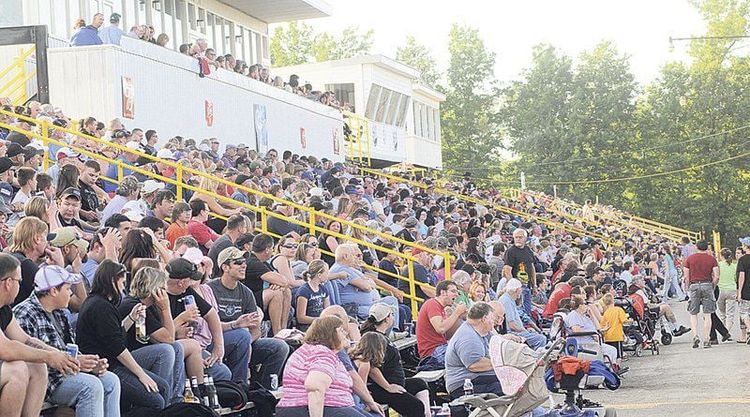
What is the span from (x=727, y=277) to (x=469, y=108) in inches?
2478

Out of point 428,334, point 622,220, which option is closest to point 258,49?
point 428,334

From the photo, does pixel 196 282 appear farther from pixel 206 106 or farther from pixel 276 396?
pixel 206 106

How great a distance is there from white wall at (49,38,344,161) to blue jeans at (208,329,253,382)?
12.4 meters

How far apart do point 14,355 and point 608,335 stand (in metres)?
12.9

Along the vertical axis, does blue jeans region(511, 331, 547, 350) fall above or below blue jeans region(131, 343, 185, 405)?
below

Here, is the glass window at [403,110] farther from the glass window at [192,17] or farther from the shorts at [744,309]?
the shorts at [744,309]

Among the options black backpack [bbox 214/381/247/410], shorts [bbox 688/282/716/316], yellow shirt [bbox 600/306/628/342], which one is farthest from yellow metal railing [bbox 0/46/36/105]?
black backpack [bbox 214/381/247/410]

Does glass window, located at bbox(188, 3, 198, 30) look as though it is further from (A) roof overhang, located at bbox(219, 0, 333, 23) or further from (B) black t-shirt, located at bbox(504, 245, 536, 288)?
(B) black t-shirt, located at bbox(504, 245, 536, 288)

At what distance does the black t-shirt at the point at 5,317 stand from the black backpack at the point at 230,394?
263cm

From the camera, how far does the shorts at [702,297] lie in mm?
21641

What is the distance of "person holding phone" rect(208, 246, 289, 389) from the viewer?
432 inches

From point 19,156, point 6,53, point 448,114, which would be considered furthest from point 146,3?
point 448,114

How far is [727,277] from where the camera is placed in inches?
896

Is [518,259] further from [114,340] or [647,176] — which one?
[647,176]
